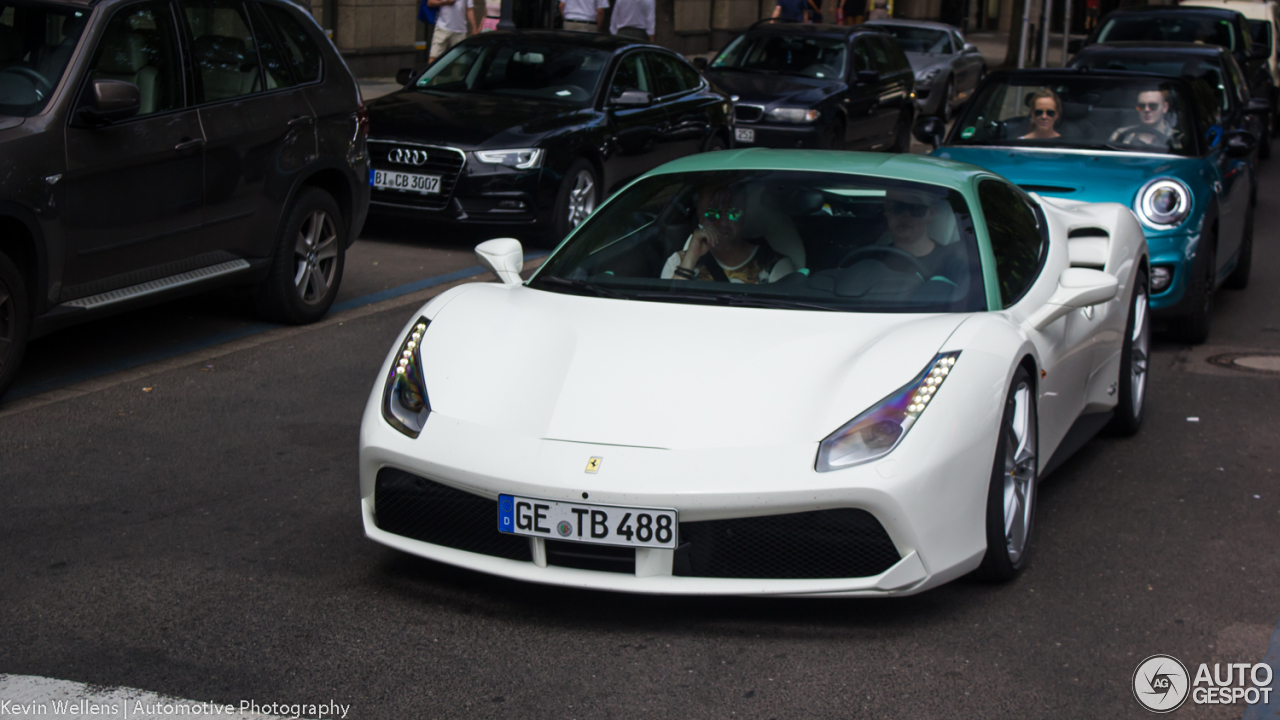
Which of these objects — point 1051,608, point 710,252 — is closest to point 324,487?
point 710,252

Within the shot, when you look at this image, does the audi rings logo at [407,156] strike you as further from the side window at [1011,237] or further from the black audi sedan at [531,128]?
the side window at [1011,237]

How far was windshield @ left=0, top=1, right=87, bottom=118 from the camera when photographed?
6324mm

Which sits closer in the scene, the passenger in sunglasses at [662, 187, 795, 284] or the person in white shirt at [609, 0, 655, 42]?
the passenger in sunglasses at [662, 187, 795, 284]

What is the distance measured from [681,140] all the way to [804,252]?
784cm

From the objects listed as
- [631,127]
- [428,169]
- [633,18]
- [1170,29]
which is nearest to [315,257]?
[428,169]

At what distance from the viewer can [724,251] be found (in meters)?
5.13

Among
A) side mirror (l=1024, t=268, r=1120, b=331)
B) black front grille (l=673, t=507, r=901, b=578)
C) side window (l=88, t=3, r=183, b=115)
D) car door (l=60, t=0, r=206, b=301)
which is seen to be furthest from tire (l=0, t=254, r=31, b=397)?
side mirror (l=1024, t=268, r=1120, b=331)

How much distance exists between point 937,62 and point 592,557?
20.3 metres

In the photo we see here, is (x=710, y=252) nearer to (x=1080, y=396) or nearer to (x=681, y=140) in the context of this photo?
(x=1080, y=396)

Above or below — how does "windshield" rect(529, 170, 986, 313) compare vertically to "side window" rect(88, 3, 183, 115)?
below

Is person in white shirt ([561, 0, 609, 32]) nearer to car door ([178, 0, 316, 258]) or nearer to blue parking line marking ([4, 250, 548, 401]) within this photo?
blue parking line marking ([4, 250, 548, 401])

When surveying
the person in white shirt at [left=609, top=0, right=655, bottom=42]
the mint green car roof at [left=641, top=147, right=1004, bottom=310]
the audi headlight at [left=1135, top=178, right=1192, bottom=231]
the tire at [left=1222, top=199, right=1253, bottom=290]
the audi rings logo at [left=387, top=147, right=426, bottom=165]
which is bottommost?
the tire at [left=1222, top=199, right=1253, bottom=290]

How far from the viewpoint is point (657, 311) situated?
15.1 feet

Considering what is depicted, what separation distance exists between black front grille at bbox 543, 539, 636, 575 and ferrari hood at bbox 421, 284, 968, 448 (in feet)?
0.92
